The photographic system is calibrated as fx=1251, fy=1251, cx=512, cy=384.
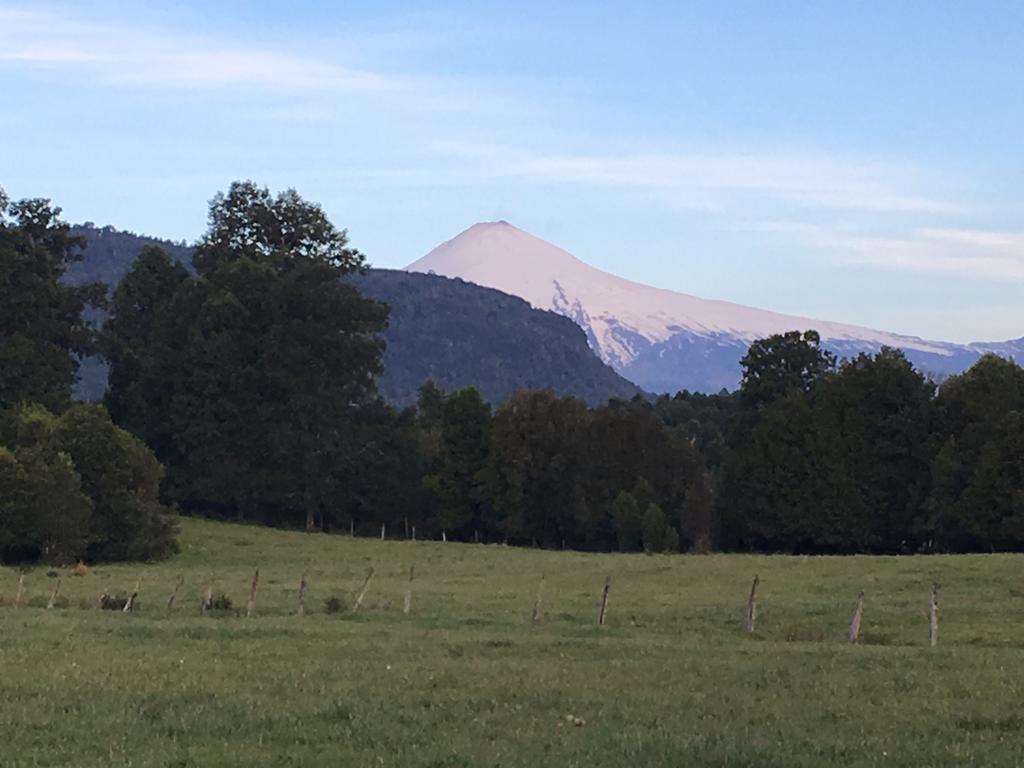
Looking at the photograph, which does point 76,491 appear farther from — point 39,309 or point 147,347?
point 147,347

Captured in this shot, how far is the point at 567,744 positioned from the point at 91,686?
7484 mm

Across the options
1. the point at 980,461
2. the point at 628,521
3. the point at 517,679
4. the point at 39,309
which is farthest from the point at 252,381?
the point at 517,679

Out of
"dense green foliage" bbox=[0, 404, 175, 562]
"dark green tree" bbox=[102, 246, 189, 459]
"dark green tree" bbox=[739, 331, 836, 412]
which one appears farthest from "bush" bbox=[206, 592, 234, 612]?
"dark green tree" bbox=[739, 331, 836, 412]

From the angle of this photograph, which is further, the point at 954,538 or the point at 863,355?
the point at 863,355

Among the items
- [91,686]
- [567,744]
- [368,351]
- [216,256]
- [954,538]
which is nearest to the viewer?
[567,744]

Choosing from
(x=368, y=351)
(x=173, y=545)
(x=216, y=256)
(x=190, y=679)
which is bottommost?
(x=173, y=545)

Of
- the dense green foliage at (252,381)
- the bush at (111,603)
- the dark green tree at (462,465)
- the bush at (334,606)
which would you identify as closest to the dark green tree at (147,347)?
the dense green foliage at (252,381)

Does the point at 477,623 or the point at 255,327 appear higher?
the point at 255,327

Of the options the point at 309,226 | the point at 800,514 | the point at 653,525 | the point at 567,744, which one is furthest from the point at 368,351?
the point at 567,744

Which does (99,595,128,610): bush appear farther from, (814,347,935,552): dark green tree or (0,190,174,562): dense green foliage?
(814,347,935,552): dark green tree

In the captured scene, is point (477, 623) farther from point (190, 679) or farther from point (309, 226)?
point (309, 226)

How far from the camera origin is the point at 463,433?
79.1m

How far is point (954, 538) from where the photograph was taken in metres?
67.5

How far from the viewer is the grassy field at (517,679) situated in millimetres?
13219
